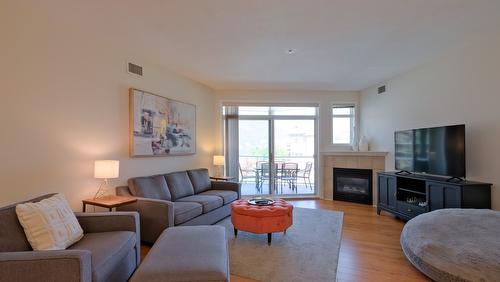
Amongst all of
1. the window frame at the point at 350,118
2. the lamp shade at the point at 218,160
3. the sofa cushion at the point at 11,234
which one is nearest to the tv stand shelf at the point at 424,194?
the window frame at the point at 350,118

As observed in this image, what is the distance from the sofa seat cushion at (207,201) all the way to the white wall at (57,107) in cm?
93

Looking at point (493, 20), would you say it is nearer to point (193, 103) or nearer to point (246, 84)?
point (246, 84)

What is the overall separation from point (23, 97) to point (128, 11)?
1340 millimetres

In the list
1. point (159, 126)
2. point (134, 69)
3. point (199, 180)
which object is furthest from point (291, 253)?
point (134, 69)

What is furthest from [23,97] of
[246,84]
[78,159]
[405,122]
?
[405,122]

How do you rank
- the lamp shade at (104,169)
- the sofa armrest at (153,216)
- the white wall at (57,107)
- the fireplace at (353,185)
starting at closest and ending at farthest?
1. the white wall at (57,107)
2. the lamp shade at (104,169)
3. the sofa armrest at (153,216)
4. the fireplace at (353,185)

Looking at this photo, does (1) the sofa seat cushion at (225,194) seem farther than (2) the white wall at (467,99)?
Yes

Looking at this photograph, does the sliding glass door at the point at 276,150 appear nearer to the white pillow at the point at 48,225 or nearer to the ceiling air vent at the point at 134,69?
the ceiling air vent at the point at 134,69

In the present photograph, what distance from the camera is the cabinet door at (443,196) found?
340 centimetres

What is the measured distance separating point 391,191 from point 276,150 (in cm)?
274

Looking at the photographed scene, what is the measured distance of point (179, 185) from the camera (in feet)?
14.6

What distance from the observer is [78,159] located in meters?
3.18

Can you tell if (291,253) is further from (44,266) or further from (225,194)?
(44,266)

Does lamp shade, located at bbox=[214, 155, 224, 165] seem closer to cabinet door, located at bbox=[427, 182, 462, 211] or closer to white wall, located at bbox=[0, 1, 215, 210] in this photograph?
white wall, located at bbox=[0, 1, 215, 210]
